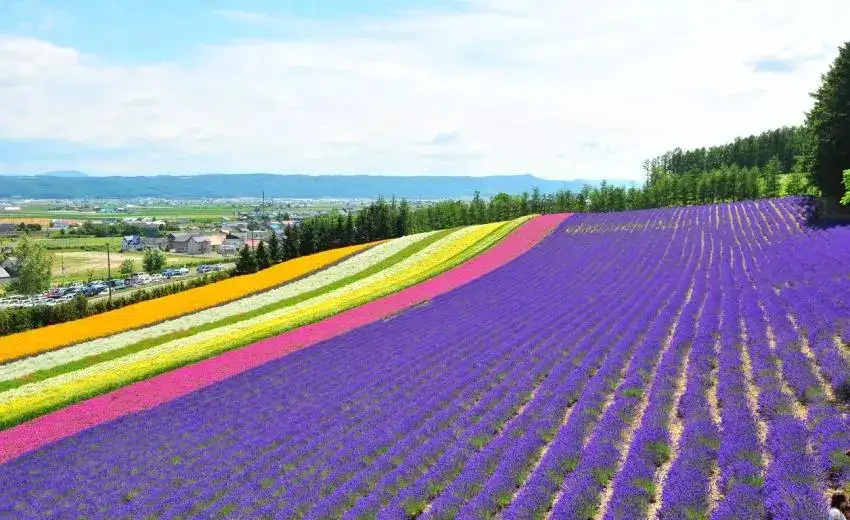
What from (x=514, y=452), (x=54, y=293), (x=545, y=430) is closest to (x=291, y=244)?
(x=54, y=293)

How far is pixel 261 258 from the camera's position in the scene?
282ft

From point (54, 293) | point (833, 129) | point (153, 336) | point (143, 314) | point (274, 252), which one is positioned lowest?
point (54, 293)

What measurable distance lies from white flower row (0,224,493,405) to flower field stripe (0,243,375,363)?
1004cm

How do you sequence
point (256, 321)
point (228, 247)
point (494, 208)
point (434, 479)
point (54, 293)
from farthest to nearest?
point (228, 247) < point (494, 208) < point (54, 293) < point (256, 321) < point (434, 479)

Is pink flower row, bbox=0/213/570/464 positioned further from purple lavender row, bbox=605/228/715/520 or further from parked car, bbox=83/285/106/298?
parked car, bbox=83/285/106/298

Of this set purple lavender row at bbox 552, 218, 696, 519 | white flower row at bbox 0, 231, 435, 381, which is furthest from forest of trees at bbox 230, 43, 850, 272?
purple lavender row at bbox 552, 218, 696, 519

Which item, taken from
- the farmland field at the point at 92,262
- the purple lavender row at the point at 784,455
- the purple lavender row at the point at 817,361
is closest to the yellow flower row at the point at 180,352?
the purple lavender row at the point at 784,455

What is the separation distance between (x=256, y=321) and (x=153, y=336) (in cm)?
700

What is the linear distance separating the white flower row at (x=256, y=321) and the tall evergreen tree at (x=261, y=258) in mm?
27154

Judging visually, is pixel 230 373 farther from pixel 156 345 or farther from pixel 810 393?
pixel 810 393

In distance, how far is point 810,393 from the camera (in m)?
13.3

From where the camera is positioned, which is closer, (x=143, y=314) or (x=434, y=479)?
(x=434, y=479)

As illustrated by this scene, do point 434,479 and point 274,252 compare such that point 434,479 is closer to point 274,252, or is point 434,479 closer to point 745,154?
point 274,252

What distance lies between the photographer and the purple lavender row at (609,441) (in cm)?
1016
